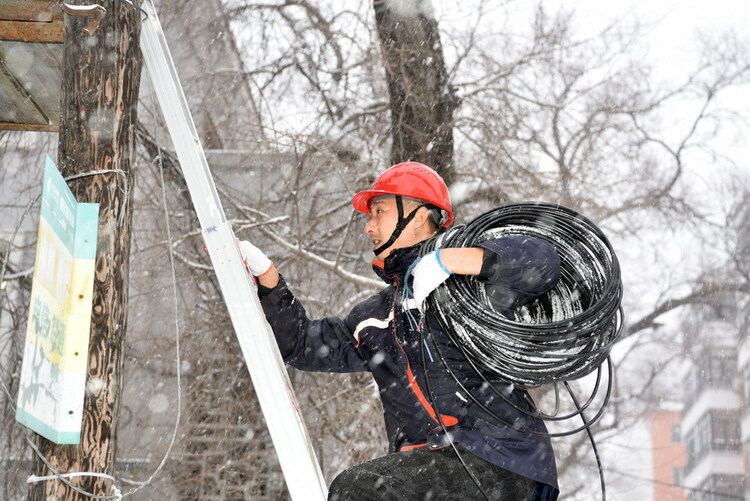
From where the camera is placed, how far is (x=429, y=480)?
276 cm

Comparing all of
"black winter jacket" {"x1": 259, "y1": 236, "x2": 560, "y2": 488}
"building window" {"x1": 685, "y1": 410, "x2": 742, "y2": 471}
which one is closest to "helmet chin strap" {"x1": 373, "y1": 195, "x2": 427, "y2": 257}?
"black winter jacket" {"x1": 259, "y1": 236, "x2": 560, "y2": 488}

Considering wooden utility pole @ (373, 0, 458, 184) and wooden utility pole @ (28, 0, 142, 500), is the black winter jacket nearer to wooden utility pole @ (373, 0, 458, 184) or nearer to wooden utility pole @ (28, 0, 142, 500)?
wooden utility pole @ (28, 0, 142, 500)

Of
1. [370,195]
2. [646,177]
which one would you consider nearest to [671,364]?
[646,177]

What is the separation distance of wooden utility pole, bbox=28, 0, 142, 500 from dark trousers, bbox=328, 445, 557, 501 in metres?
0.99

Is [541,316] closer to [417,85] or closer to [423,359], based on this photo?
[423,359]

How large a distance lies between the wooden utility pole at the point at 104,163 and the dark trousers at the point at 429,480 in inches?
38.9

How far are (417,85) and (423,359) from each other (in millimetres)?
6294

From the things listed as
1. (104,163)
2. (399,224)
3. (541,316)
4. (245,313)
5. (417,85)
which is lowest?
(245,313)

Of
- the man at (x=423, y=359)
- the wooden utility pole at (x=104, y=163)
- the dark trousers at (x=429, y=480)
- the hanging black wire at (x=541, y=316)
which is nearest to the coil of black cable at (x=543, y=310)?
the hanging black wire at (x=541, y=316)

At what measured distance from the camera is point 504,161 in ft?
29.1

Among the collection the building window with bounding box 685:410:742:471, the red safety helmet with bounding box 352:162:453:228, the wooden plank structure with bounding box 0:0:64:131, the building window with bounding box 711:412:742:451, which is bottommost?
the red safety helmet with bounding box 352:162:453:228

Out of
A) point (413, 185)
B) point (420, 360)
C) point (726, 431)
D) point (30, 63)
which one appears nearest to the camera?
point (420, 360)

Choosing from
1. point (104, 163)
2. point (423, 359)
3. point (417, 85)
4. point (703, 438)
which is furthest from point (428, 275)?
point (703, 438)

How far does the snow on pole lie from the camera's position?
2.52 meters
